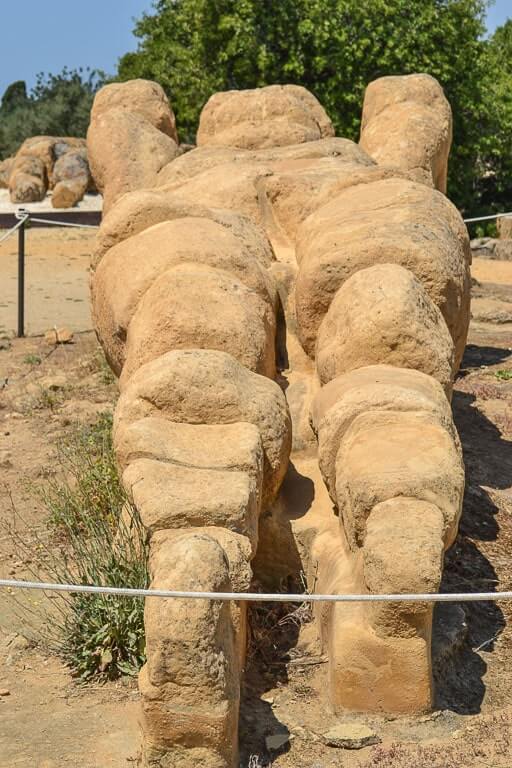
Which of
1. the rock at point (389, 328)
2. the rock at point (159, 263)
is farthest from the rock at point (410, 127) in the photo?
the rock at point (389, 328)

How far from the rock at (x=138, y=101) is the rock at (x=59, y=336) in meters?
Answer: 2.81

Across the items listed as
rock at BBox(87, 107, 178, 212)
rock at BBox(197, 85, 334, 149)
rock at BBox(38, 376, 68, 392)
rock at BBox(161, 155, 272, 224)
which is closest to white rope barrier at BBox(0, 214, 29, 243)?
rock at BBox(38, 376, 68, 392)

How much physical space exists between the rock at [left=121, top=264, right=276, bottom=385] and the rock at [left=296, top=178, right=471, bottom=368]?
402mm

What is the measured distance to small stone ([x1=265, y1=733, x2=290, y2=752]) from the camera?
4.37 m

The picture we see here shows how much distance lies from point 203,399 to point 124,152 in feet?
14.0

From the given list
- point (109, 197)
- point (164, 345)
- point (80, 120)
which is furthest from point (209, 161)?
point (80, 120)

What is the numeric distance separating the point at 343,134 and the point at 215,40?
298 centimetres

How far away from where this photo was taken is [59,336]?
1186 cm

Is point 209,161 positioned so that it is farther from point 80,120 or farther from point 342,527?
point 80,120

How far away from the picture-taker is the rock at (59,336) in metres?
11.8

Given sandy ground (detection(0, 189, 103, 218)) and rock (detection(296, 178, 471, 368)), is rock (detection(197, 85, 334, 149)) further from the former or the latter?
sandy ground (detection(0, 189, 103, 218))

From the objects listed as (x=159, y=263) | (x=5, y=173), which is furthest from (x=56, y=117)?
(x=159, y=263)

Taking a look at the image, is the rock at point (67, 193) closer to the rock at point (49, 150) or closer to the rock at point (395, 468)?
the rock at point (49, 150)

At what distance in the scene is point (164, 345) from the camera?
5.80m
